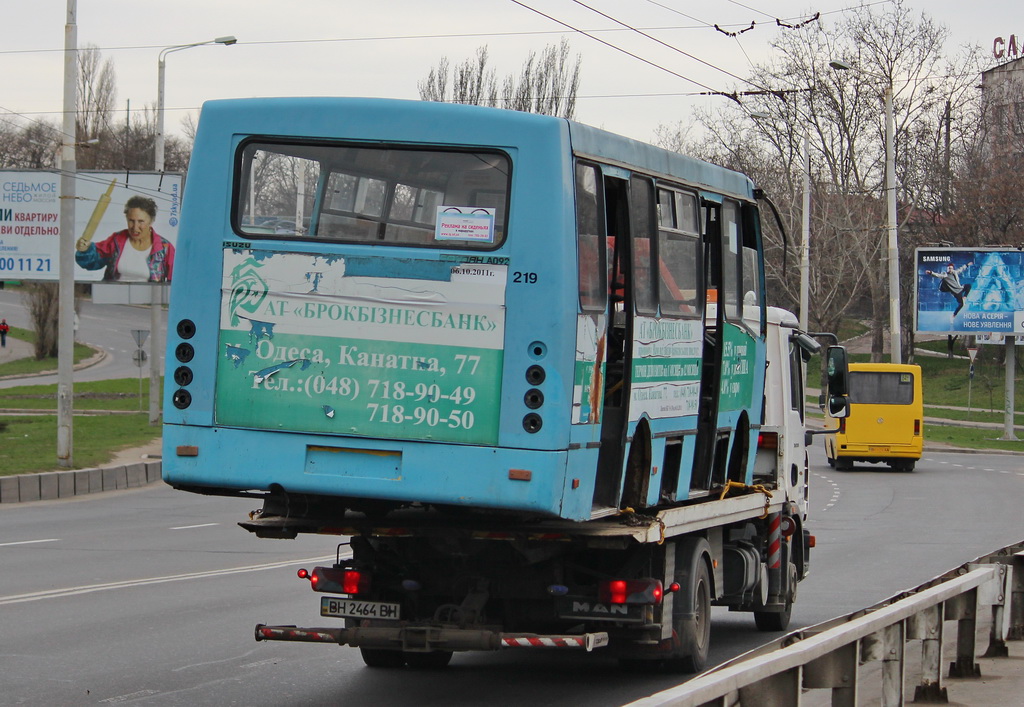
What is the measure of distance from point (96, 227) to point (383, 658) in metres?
31.5

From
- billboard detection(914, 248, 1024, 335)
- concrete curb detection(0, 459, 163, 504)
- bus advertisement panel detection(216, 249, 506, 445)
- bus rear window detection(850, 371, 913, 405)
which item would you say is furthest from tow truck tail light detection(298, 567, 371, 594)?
billboard detection(914, 248, 1024, 335)

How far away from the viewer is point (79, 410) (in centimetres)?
4141

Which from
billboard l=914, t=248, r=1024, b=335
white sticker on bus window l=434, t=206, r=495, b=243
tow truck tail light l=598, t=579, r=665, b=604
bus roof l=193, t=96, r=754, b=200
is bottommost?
tow truck tail light l=598, t=579, r=665, b=604

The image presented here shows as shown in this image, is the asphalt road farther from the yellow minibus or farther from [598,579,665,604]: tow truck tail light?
the yellow minibus

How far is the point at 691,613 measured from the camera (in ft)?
29.2

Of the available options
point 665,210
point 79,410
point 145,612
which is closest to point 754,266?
point 665,210

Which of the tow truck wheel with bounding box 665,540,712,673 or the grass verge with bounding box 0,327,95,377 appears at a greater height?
the grass verge with bounding box 0,327,95,377

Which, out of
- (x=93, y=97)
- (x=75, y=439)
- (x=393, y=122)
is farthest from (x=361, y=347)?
(x=93, y=97)

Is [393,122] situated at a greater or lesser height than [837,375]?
greater

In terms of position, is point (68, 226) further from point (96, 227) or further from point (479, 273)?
point (479, 273)

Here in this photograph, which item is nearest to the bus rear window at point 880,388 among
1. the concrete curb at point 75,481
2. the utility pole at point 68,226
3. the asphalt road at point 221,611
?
the asphalt road at point 221,611

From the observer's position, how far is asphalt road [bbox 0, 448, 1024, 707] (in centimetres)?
844

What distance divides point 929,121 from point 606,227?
193 feet

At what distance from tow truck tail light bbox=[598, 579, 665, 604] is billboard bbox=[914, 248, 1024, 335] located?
40.9m
